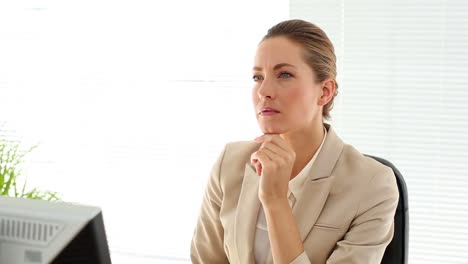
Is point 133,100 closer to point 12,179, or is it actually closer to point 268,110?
point 12,179

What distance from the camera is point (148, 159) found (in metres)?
3.73

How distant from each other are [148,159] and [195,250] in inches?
73.4

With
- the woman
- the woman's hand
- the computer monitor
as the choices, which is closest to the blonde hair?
the woman

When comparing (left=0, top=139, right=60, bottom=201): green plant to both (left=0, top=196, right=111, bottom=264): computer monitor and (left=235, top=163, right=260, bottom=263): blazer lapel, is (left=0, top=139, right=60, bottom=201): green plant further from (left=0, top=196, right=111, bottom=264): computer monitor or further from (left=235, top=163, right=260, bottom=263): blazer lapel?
(left=0, top=196, right=111, bottom=264): computer monitor

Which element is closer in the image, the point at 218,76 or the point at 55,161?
the point at 218,76

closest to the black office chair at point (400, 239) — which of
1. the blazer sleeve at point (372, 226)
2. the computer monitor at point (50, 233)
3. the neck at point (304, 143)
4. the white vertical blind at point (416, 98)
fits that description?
the blazer sleeve at point (372, 226)

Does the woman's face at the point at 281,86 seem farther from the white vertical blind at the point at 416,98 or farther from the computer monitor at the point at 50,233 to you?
the white vertical blind at the point at 416,98

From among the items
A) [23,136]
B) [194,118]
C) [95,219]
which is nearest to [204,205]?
[95,219]

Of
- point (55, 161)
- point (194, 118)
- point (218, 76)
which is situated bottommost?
point (55, 161)

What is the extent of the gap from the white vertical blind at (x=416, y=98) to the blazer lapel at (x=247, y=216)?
134cm

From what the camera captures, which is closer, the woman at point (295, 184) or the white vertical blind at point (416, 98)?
the woman at point (295, 184)

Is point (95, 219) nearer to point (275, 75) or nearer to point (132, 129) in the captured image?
point (275, 75)

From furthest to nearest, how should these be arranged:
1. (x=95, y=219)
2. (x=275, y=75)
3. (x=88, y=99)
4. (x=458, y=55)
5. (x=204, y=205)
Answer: (x=88, y=99) < (x=458, y=55) < (x=204, y=205) < (x=275, y=75) < (x=95, y=219)

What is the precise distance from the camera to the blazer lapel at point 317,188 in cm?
176
